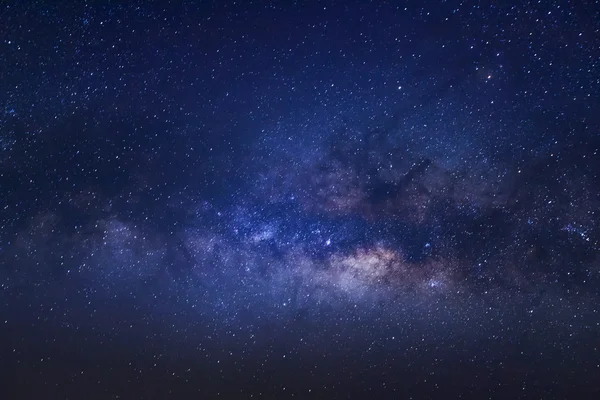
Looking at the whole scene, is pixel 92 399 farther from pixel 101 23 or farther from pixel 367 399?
pixel 101 23

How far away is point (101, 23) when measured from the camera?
3.90 meters

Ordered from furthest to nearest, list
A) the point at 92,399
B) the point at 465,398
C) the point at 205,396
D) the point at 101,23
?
the point at 205,396 → the point at 465,398 → the point at 92,399 → the point at 101,23

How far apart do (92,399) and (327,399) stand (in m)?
7.02

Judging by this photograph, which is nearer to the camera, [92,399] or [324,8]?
[324,8]

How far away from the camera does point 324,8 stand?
4.13 m

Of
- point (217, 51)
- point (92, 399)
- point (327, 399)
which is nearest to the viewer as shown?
point (217, 51)

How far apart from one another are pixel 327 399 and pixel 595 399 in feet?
25.6

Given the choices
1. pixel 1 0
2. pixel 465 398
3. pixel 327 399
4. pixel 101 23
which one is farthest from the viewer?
pixel 327 399

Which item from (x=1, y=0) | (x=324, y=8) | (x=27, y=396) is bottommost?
(x=27, y=396)

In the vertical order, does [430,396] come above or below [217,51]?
below

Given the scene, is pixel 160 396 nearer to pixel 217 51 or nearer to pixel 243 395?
pixel 243 395

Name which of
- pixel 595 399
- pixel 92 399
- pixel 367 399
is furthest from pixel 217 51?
pixel 595 399

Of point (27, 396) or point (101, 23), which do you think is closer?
point (101, 23)

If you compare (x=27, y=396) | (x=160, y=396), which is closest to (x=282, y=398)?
(x=160, y=396)
